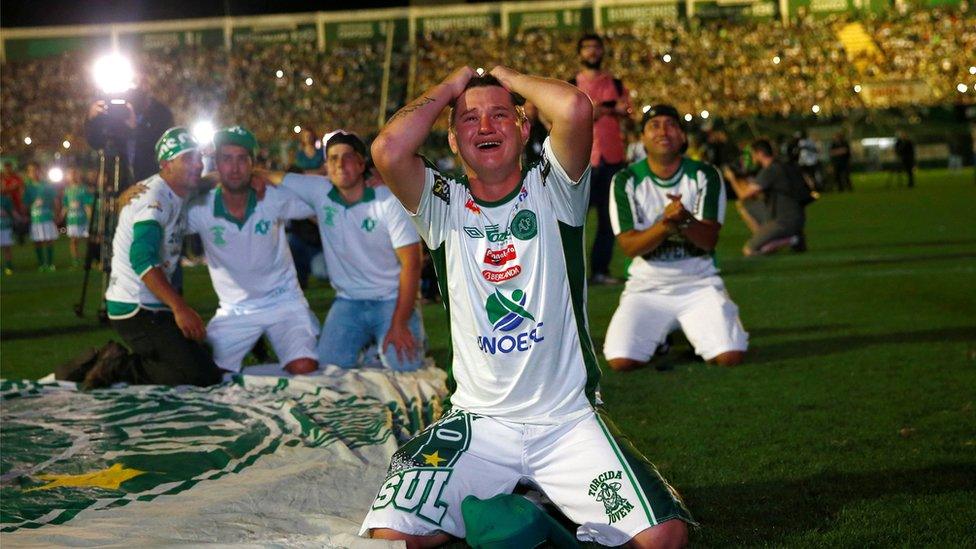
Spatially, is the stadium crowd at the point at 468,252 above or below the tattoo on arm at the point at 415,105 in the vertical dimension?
below

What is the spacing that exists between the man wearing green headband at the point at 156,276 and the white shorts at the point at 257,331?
194mm

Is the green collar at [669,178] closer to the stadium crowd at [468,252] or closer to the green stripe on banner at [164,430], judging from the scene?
the stadium crowd at [468,252]

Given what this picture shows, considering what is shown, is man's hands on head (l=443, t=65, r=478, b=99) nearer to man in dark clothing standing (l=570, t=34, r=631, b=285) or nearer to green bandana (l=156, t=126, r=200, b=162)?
green bandana (l=156, t=126, r=200, b=162)

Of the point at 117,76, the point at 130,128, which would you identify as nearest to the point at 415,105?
the point at 130,128

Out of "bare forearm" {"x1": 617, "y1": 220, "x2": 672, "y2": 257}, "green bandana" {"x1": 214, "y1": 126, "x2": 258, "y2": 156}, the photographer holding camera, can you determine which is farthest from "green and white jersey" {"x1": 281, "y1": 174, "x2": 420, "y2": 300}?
the photographer holding camera

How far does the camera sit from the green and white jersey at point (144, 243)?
735cm

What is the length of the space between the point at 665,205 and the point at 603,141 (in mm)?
4566

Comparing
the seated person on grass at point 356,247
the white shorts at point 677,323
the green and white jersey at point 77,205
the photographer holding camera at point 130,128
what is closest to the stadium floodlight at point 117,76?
the photographer holding camera at point 130,128

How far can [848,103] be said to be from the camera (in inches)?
1626

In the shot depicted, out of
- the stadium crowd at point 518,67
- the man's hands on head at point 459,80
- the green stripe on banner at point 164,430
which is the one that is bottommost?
the green stripe on banner at point 164,430

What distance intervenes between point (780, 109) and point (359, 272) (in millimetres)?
36375

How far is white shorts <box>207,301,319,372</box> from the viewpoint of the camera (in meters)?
7.89

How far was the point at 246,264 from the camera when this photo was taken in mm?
7926

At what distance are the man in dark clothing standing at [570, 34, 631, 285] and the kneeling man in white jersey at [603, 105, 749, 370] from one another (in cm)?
389
